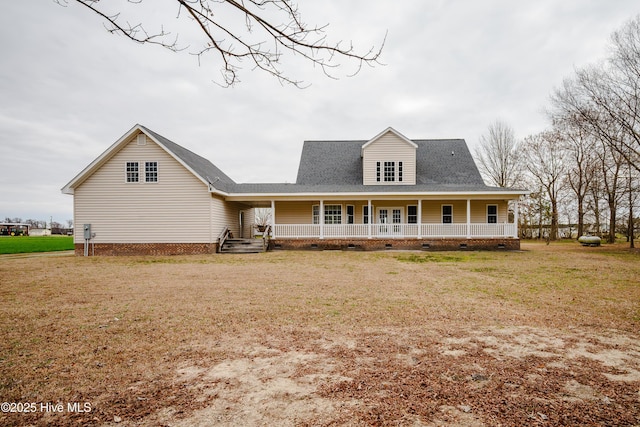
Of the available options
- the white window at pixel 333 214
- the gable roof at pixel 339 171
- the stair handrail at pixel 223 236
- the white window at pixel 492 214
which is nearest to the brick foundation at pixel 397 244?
the white window at pixel 492 214

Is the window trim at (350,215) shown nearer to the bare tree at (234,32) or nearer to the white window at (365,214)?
the white window at (365,214)

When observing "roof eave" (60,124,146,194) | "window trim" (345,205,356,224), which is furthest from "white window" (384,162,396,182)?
"roof eave" (60,124,146,194)

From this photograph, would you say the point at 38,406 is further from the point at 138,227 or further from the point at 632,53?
the point at 632,53

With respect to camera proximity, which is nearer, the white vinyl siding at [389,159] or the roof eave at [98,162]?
the roof eave at [98,162]

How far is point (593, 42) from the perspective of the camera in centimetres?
1873

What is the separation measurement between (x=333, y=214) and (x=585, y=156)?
24.2 m

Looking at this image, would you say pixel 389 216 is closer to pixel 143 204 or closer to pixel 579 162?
pixel 143 204

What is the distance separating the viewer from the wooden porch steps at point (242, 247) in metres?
19.8

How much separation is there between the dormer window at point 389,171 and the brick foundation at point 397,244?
4.30m

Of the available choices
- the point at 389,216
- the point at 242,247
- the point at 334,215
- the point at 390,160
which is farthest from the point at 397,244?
the point at 242,247

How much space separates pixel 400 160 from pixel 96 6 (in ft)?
68.5

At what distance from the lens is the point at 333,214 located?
22.9 metres

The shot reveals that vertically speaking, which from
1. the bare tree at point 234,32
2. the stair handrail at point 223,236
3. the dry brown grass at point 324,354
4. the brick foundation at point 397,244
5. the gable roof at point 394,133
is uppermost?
the gable roof at point 394,133

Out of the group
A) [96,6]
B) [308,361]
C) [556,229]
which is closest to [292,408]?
[308,361]
